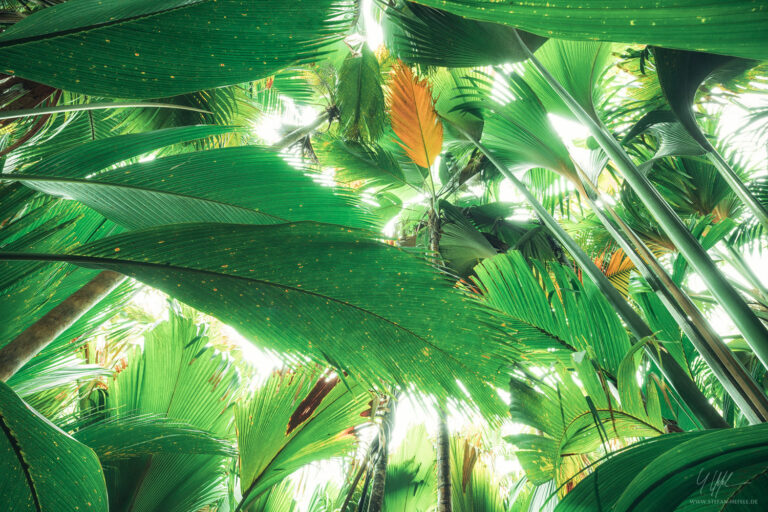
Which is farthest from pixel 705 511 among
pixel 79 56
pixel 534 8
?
pixel 79 56

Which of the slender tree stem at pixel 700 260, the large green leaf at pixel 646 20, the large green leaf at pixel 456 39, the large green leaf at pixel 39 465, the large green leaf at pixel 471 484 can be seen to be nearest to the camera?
the large green leaf at pixel 646 20

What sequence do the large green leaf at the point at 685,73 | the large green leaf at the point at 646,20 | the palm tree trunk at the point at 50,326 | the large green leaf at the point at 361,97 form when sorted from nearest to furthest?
the large green leaf at the point at 646,20
the palm tree trunk at the point at 50,326
the large green leaf at the point at 685,73
the large green leaf at the point at 361,97

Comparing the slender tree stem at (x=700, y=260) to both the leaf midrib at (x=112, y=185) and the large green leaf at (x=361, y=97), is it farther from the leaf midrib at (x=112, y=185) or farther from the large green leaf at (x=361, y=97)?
the large green leaf at (x=361, y=97)

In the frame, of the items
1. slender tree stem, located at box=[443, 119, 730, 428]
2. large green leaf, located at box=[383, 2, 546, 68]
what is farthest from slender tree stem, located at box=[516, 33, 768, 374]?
large green leaf, located at box=[383, 2, 546, 68]

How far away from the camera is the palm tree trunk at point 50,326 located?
0.55 m

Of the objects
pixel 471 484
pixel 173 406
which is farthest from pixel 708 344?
pixel 173 406

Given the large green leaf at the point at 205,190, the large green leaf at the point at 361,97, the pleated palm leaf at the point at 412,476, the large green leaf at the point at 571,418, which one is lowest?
the pleated palm leaf at the point at 412,476

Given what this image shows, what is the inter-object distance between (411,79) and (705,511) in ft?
5.02

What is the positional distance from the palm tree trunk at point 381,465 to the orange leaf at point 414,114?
1.09 metres

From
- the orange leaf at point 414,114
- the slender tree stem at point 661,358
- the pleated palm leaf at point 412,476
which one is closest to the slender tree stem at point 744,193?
the slender tree stem at point 661,358

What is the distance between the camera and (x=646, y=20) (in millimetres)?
215

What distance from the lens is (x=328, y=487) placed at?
181 cm

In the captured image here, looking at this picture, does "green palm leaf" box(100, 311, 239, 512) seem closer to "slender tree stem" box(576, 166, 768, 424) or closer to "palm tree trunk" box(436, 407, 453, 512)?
"palm tree trunk" box(436, 407, 453, 512)

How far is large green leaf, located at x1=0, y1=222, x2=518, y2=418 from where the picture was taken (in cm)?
49
